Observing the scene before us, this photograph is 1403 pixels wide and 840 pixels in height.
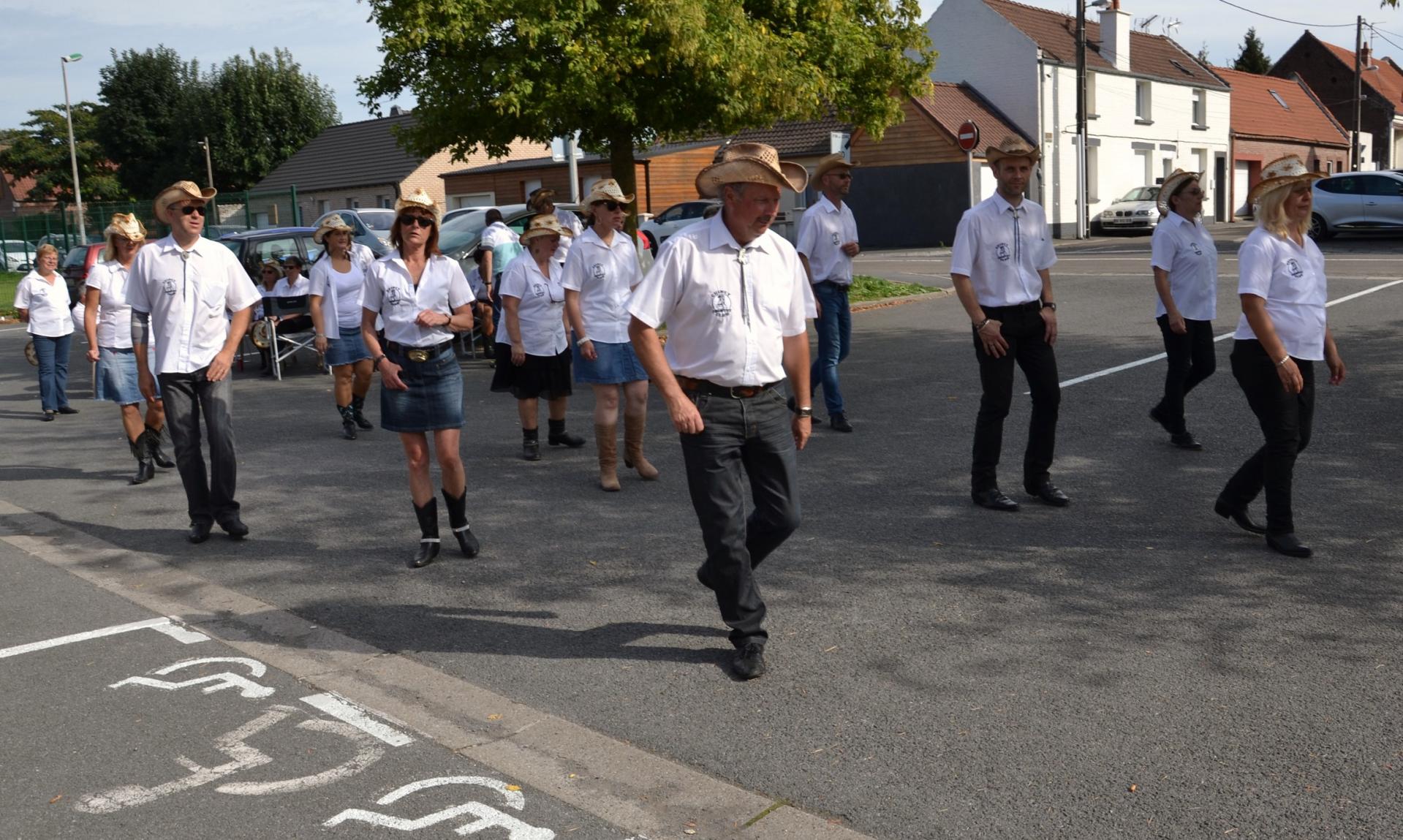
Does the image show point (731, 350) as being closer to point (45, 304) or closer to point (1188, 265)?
point (1188, 265)

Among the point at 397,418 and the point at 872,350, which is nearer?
the point at 397,418

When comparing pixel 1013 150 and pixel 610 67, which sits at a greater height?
pixel 610 67

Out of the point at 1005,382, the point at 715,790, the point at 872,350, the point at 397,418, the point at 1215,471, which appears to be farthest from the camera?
the point at 872,350

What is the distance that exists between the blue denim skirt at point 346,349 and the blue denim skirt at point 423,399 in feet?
14.4

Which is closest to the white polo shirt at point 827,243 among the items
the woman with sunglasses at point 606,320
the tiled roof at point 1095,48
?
the woman with sunglasses at point 606,320

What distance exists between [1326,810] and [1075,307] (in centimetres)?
1470

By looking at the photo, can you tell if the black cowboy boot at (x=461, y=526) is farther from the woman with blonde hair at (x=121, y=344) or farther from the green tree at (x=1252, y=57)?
the green tree at (x=1252, y=57)

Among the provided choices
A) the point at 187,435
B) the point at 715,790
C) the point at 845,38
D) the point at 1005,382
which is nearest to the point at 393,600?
the point at 187,435

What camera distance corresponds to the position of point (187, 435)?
729cm

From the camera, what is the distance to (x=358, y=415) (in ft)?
35.7

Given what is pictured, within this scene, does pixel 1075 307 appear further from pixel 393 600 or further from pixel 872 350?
pixel 393 600

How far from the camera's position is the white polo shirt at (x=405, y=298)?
6477 mm

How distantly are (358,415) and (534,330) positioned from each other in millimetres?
2501

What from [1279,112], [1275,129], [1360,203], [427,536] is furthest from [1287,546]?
[1279,112]
